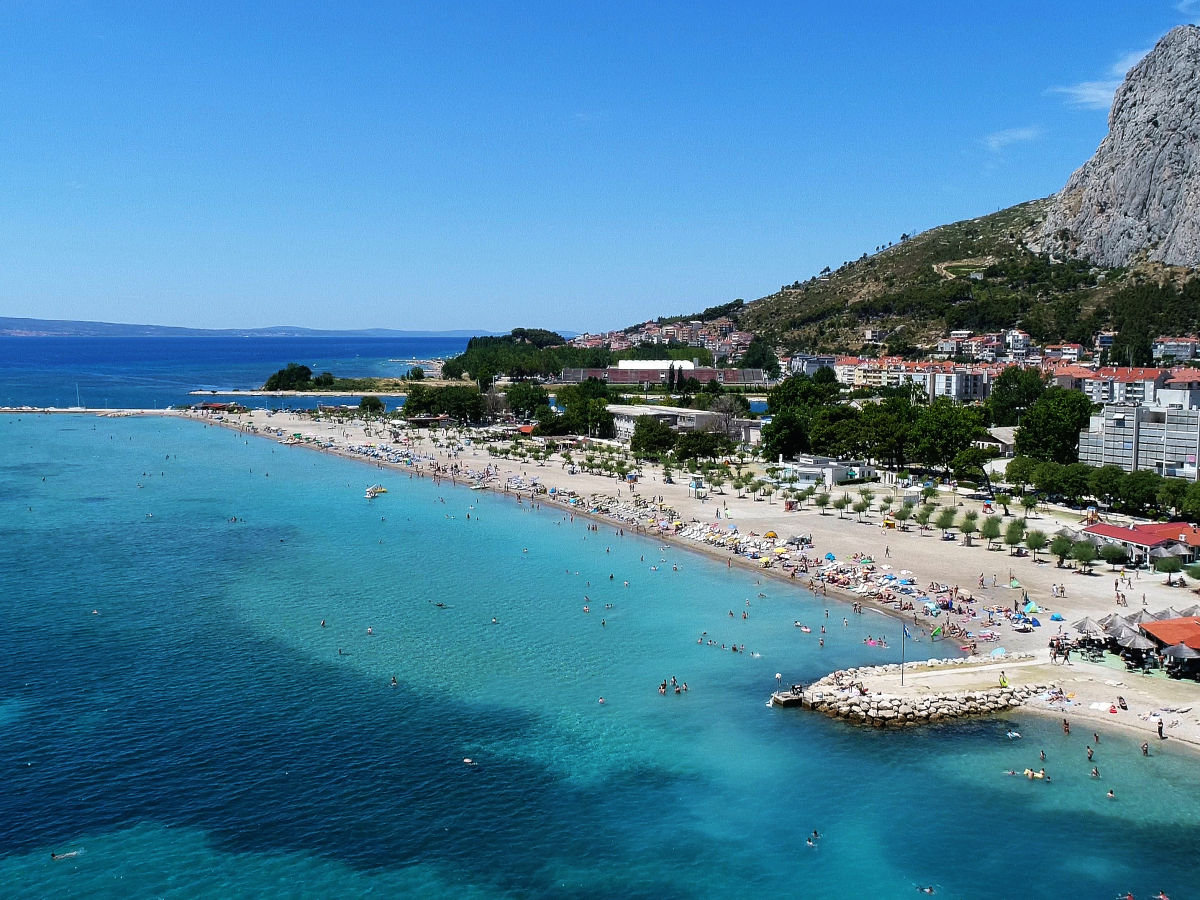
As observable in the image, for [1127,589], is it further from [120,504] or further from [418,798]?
[120,504]

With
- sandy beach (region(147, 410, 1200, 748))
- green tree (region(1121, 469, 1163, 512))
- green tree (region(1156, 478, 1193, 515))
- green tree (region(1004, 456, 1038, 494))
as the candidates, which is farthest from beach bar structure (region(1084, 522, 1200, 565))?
green tree (region(1004, 456, 1038, 494))

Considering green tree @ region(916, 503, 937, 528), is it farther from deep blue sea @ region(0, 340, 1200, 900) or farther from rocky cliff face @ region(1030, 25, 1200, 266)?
rocky cliff face @ region(1030, 25, 1200, 266)

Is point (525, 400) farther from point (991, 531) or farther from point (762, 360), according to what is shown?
point (991, 531)

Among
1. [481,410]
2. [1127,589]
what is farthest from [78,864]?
[481,410]

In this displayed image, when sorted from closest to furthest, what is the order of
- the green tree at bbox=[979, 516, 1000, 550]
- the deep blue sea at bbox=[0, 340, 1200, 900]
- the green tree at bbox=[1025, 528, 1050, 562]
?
the deep blue sea at bbox=[0, 340, 1200, 900] → the green tree at bbox=[1025, 528, 1050, 562] → the green tree at bbox=[979, 516, 1000, 550]

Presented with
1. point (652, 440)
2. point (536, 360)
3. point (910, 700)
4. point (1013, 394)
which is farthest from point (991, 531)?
point (536, 360)

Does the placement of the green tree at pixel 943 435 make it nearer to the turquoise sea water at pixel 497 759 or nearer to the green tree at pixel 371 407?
the turquoise sea water at pixel 497 759
